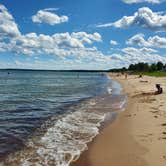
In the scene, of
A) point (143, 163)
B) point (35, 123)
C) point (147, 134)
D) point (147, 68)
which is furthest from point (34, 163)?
point (147, 68)

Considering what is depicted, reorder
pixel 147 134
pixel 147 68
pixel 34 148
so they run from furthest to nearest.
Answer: pixel 147 68 < pixel 147 134 < pixel 34 148

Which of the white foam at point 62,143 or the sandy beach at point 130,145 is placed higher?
the sandy beach at point 130,145

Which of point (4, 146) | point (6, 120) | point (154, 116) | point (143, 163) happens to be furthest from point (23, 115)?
point (143, 163)

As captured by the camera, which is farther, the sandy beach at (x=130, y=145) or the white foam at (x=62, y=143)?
the white foam at (x=62, y=143)

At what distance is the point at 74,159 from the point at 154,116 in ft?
26.7

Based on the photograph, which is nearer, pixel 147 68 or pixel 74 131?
pixel 74 131

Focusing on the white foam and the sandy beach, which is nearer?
the sandy beach

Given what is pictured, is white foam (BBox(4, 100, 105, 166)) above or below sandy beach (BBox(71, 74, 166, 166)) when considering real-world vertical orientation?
below

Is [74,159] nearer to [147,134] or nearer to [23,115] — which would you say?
[147,134]

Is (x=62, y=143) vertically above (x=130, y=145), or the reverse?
(x=130, y=145)

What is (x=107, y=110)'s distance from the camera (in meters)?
19.7

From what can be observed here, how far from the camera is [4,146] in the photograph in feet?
34.7

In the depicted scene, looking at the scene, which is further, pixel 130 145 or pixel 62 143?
pixel 62 143

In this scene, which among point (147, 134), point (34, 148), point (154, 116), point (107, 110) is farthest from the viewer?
point (107, 110)
